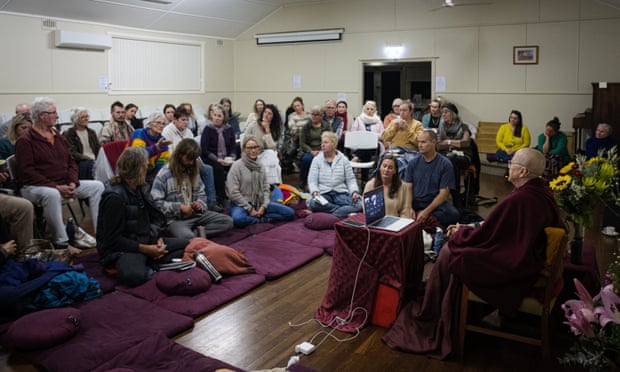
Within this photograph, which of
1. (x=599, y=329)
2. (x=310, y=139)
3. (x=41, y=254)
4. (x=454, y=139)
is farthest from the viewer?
(x=310, y=139)

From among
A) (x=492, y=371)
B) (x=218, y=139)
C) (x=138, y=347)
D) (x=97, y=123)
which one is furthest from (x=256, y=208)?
(x=97, y=123)

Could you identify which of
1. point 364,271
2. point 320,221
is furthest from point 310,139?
point 364,271

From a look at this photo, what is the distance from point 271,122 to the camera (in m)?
7.92

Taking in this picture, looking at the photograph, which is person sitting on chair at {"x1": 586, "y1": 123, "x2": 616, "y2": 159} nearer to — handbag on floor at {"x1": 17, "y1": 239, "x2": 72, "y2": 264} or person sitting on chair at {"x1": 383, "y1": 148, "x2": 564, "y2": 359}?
person sitting on chair at {"x1": 383, "y1": 148, "x2": 564, "y2": 359}

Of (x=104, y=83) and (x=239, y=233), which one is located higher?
(x=104, y=83)

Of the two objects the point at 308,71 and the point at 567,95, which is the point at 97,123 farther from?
the point at 567,95

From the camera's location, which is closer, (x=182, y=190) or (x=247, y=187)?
(x=182, y=190)

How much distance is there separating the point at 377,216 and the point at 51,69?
270 inches

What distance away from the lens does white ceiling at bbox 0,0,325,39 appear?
842 centimetres

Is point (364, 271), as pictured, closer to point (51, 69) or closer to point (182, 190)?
point (182, 190)

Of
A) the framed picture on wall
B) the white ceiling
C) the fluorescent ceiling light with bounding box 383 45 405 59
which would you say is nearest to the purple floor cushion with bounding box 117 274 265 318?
the white ceiling

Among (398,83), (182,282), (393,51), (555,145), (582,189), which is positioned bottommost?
(182,282)

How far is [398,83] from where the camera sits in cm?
1073

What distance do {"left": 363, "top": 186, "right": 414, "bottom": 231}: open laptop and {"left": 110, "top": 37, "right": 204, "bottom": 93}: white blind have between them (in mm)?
7146
